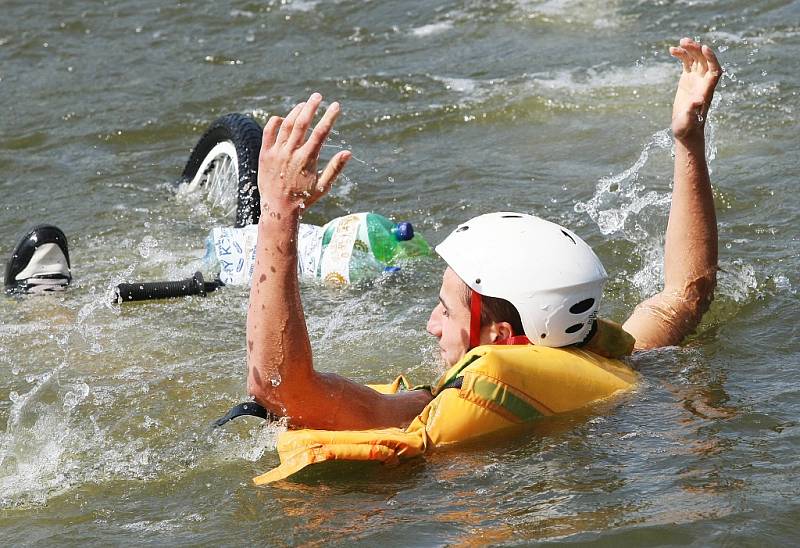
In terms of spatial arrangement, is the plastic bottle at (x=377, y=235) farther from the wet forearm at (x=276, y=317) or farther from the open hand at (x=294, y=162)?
the open hand at (x=294, y=162)

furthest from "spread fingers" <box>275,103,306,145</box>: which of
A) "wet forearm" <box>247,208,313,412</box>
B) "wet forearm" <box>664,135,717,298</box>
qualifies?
"wet forearm" <box>664,135,717,298</box>

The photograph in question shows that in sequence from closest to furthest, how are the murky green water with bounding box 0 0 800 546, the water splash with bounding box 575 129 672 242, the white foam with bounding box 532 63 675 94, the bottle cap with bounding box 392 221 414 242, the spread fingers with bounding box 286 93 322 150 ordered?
the spread fingers with bounding box 286 93 322 150
the murky green water with bounding box 0 0 800 546
the bottle cap with bounding box 392 221 414 242
the water splash with bounding box 575 129 672 242
the white foam with bounding box 532 63 675 94

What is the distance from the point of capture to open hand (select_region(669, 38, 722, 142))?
5379 mm

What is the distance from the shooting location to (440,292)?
5199 millimetres

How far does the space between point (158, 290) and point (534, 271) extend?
2.96 metres

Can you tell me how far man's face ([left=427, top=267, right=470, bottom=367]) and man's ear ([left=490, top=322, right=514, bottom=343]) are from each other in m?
0.10

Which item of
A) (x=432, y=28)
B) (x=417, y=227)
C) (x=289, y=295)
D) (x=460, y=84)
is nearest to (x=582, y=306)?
(x=289, y=295)

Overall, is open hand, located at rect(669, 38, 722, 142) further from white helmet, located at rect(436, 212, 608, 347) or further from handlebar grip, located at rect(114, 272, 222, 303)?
handlebar grip, located at rect(114, 272, 222, 303)

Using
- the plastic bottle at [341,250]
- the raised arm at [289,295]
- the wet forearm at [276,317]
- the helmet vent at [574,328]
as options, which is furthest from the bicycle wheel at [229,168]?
the wet forearm at [276,317]

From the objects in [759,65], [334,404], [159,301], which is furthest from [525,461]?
[759,65]

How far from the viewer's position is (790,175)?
823cm

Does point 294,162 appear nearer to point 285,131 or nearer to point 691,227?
point 285,131

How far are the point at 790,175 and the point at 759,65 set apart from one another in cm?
245

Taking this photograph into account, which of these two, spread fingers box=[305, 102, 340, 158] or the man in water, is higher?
spread fingers box=[305, 102, 340, 158]
